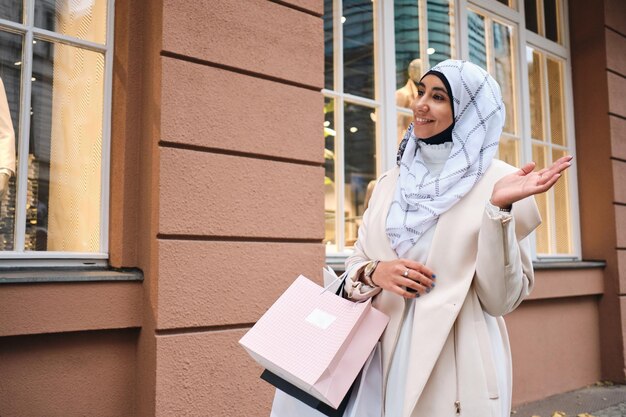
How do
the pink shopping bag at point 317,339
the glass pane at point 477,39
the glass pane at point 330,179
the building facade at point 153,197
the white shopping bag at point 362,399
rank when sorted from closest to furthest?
the pink shopping bag at point 317,339 → the white shopping bag at point 362,399 → the building facade at point 153,197 → the glass pane at point 330,179 → the glass pane at point 477,39

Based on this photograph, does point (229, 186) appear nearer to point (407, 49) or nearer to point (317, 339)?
point (317, 339)

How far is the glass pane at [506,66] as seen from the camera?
5793mm

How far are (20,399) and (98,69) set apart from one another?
5.53 ft

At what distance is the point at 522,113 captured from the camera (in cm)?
588

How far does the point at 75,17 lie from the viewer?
3072 mm

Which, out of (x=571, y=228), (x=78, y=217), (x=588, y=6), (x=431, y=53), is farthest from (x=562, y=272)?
(x=78, y=217)

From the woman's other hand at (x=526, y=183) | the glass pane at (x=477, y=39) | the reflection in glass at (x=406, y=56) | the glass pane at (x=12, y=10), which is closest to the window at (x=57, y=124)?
the glass pane at (x=12, y=10)

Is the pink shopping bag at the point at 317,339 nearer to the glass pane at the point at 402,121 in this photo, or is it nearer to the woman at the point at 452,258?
the woman at the point at 452,258

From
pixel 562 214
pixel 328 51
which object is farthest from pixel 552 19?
pixel 328 51

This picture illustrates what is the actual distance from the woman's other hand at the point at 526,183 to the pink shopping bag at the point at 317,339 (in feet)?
1.66

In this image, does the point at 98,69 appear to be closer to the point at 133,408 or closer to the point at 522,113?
the point at 133,408

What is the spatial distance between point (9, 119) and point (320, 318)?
1.99m

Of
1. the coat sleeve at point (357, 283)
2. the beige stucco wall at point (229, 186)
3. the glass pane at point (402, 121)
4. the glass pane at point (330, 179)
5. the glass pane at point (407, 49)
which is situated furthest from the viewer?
the glass pane at point (407, 49)

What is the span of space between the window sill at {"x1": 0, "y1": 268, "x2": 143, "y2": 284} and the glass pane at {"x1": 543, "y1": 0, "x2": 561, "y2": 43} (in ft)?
17.7
